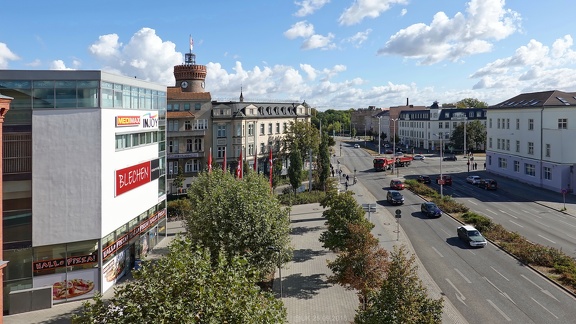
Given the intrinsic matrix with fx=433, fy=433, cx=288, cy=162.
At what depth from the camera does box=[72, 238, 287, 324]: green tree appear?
401 inches

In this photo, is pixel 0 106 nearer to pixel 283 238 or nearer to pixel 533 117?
pixel 283 238

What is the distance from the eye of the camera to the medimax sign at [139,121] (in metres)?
27.9

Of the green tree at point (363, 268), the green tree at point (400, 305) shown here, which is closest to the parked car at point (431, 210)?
the green tree at point (363, 268)

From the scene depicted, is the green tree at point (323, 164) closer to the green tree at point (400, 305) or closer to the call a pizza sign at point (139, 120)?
the call a pizza sign at point (139, 120)

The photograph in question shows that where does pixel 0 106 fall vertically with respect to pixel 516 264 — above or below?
above

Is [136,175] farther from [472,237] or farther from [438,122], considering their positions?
[438,122]

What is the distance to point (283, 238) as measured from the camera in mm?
23078

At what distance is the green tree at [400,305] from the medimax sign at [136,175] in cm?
1924

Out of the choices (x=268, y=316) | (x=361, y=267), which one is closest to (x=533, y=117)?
(x=361, y=267)

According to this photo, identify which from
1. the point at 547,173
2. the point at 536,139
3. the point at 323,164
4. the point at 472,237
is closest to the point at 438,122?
the point at 536,139

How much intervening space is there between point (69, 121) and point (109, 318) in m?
17.5

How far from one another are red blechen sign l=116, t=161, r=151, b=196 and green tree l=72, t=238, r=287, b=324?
58.0 ft

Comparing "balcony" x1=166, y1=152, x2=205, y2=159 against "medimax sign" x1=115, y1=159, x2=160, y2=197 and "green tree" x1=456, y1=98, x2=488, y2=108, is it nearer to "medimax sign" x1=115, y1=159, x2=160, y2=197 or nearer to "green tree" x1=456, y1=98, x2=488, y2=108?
"medimax sign" x1=115, y1=159, x2=160, y2=197

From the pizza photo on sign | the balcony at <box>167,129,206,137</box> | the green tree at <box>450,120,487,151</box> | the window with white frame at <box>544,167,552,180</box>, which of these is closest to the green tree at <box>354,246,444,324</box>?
the pizza photo on sign
